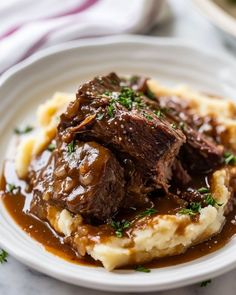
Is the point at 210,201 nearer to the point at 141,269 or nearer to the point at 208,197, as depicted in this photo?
the point at 208,197

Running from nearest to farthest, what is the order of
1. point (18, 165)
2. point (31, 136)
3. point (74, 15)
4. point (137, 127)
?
point (137, 127)
point (18, 165)
point (31, 136)
point (74, 15)

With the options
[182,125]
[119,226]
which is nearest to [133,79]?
[182,125]

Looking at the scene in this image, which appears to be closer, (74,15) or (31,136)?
(31,136)

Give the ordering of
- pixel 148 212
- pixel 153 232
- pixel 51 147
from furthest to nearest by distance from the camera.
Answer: pixel 51 147, pixel 148 212, pixel 153 232

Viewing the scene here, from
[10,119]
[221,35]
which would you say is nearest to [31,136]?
[10,119]

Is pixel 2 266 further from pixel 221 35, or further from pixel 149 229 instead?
pixel 221 35

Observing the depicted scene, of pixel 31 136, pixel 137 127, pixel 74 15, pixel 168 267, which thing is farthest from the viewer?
pixel 74 15

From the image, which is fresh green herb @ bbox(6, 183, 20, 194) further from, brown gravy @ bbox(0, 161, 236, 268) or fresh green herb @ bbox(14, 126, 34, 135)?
fresh green herb @ bbox(14, 126, 34, 135)

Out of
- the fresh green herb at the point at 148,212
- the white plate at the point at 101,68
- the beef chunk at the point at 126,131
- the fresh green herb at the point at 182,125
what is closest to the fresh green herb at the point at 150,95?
the fresh green herb at the point at 182,125
